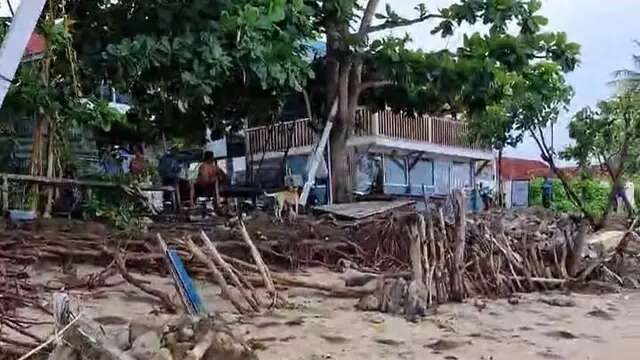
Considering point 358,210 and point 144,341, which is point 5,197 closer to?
point 358,210

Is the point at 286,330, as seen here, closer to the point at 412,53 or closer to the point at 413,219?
the point at 413,219

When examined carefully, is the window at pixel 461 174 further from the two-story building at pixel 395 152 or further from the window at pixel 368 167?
the window at pixel 368 167

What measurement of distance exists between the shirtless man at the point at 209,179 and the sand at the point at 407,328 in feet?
19.7

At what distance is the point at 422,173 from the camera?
87.1ft

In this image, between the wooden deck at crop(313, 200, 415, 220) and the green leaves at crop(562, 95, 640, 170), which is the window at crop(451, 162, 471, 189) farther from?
the wooden deck at crop(313, 200, 415, 220)

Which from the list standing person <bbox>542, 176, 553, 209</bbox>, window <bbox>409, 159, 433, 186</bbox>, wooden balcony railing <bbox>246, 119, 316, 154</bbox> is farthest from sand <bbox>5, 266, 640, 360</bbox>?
standing person <bbox>542, 176, 553, 209</bbox>

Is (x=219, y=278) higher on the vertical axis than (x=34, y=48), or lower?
lower

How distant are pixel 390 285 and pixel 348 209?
17.4 ft

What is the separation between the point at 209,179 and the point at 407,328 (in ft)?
26.4

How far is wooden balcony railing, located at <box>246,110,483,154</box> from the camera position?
68.4 ft

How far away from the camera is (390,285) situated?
6902 millimetres

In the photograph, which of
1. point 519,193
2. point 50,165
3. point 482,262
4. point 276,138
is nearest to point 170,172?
point 50,165

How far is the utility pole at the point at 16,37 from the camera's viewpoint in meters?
6.48

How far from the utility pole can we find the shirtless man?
712 cm
